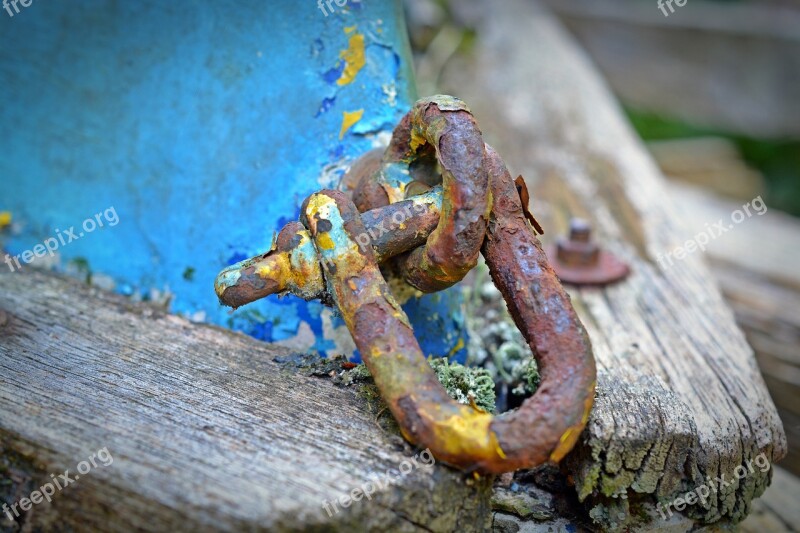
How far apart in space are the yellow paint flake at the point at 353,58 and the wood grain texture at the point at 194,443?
56cm

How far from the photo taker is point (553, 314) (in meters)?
1.08

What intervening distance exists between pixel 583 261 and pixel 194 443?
3.65 ft

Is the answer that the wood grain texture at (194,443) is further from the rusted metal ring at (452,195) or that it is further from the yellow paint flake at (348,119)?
the yellow paint flake at (348,119)

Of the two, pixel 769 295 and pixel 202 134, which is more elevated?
pixel 202 134

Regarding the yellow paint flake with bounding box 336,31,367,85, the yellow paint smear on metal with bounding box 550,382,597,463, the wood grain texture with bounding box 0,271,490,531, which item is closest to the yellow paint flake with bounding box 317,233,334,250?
the wood grain texture with bounding box 0,271,490,531

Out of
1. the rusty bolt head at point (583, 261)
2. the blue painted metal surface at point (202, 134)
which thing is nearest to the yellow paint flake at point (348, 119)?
the blue painted metal surface at point (202, 134)

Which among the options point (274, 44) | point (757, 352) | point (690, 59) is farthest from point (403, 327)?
point (690, 59)

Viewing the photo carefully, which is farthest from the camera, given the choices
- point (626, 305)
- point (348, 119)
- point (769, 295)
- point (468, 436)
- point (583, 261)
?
point (769, 295)

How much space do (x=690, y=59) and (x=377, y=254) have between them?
4954mm

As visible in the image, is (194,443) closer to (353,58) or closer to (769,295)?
(353,58)

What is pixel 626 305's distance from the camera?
1.67m

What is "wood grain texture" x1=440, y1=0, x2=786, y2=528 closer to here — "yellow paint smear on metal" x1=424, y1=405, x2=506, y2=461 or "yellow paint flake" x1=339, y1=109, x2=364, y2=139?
"yellow paint smear on metal" x1=424, y1=405, x2=506, y2=461

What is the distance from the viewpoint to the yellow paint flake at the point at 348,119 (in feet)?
4.84

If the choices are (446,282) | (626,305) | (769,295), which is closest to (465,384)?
(446,282)
